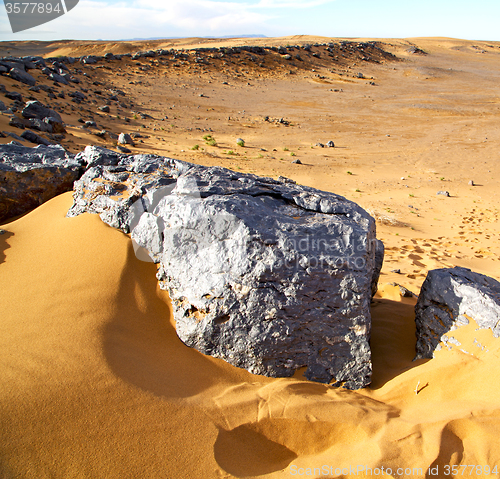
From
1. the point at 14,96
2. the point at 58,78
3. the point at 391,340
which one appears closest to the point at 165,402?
the point at 391,340

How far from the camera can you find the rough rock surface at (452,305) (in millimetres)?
2784

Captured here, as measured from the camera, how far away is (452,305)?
295cm

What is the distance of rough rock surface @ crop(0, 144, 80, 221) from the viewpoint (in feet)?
13.4

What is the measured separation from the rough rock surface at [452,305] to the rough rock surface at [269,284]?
66cm

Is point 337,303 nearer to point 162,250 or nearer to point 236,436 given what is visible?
point 236,436

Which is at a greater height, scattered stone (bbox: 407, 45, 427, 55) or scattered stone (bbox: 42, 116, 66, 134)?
scattered stone (bbox: 407, 45, 427, 55)

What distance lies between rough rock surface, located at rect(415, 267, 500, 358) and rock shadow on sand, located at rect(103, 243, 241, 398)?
5.86 ft

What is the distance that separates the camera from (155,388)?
2367mm

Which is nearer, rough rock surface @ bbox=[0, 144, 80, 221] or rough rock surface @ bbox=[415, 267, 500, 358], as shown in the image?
rough rock surface @ bbox=[415, 267, 500, 358]

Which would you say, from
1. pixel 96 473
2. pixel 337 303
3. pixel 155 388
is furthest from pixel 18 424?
pixel 337 303

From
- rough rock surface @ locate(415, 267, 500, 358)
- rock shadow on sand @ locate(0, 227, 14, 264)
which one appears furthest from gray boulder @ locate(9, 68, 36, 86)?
rough rock surface @ locate(415, 267, 500, 358)

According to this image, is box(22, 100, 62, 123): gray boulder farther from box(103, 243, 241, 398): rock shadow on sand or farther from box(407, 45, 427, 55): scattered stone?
box(407, 45, 427, 55): scattered stone

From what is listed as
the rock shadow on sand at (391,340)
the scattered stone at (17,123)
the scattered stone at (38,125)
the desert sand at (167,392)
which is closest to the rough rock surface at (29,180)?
the desert sand at (167,392)

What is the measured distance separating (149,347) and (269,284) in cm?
102
